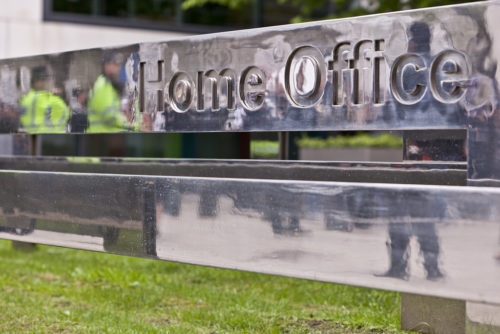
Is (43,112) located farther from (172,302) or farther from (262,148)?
(172,302)

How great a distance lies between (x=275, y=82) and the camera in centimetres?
177

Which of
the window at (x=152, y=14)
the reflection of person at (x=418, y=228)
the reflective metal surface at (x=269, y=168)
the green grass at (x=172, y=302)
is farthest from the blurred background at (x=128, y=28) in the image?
the reflection of person at (x=418, y=228)

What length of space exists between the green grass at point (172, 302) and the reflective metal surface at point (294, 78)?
166 centimetres

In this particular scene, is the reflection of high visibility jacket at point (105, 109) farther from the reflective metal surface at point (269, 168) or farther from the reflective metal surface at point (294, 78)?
the reflective metal surface at point (269, 168)

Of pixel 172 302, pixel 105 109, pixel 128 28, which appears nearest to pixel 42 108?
pixel 105 109

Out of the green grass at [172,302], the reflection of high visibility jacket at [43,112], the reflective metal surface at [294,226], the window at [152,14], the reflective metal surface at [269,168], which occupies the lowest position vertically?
the green grass at [172,302]

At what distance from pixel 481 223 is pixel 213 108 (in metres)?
0.82

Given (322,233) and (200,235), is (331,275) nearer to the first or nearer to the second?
(322,233)

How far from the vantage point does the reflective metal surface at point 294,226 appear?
1414 millimetres

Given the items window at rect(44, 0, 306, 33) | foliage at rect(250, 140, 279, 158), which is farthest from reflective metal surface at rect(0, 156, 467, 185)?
window at rect(44, 0, 306, 33)

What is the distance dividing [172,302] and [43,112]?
2.30 meters

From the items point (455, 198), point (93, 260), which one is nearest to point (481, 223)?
point (455, 198)

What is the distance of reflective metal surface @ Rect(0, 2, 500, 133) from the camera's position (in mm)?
1489

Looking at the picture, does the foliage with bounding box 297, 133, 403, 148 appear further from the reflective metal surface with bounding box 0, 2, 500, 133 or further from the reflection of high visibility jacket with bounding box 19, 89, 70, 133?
the reflective metal surface with bounding box 0, 2, 500, 133
